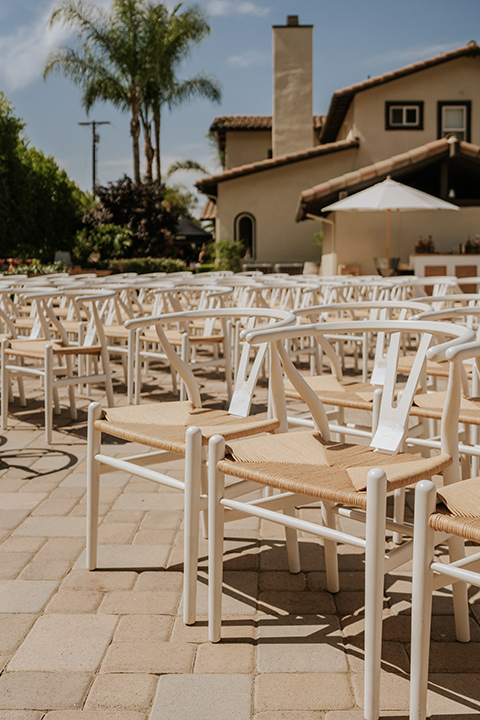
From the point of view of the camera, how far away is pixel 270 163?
895 inches

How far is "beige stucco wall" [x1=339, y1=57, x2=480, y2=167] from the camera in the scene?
2191cm

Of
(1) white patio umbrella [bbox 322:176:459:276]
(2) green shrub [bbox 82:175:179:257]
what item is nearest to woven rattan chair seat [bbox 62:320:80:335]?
(1) white patio umbrella [bbox 322:176:459:276]

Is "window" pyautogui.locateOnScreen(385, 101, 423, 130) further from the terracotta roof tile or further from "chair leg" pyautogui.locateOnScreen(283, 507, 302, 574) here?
"chair leg" pyautogui.locateOnScreen(283, 507, 302, 574)

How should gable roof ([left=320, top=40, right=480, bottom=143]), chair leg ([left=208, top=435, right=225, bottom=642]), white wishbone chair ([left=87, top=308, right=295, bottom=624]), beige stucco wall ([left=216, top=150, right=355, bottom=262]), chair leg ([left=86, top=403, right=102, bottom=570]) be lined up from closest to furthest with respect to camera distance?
chair leg ([left=208, top=435, right=225, bottom=642]) < white wishbone chair ([left=87, top=308, right=295, bottom=624]) < chair leg ([left=86, top=403, right=102, bottom=570]) < gable roof ([left=320, top=40, right=480, bottom=143]) < beige stucco wall ([left=216, top=150, right=355, bottom=262])

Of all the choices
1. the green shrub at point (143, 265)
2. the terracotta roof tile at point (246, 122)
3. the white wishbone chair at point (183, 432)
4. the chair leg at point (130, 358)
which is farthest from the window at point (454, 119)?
the white wishbone chair at point (183, 432)

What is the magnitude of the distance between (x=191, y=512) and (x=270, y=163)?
69.5ft

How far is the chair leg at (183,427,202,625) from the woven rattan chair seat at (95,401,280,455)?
11 cm

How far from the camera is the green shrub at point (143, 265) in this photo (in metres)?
21.9

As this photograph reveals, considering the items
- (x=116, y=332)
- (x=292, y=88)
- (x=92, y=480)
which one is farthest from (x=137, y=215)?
(x=92, y=480)

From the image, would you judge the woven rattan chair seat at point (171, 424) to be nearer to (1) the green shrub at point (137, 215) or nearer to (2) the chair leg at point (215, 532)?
(2) the chair leg at point (215, 532)

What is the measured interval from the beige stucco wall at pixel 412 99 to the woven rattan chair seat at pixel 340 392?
64.1 ft

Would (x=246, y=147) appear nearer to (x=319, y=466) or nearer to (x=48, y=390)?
(x=48, y=390)

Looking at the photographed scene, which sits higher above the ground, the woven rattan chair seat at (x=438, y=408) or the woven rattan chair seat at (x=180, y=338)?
the woven rattan chair seat at (x=180, y=338)

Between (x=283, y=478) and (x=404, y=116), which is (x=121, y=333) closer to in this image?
(x=283, y=478)
